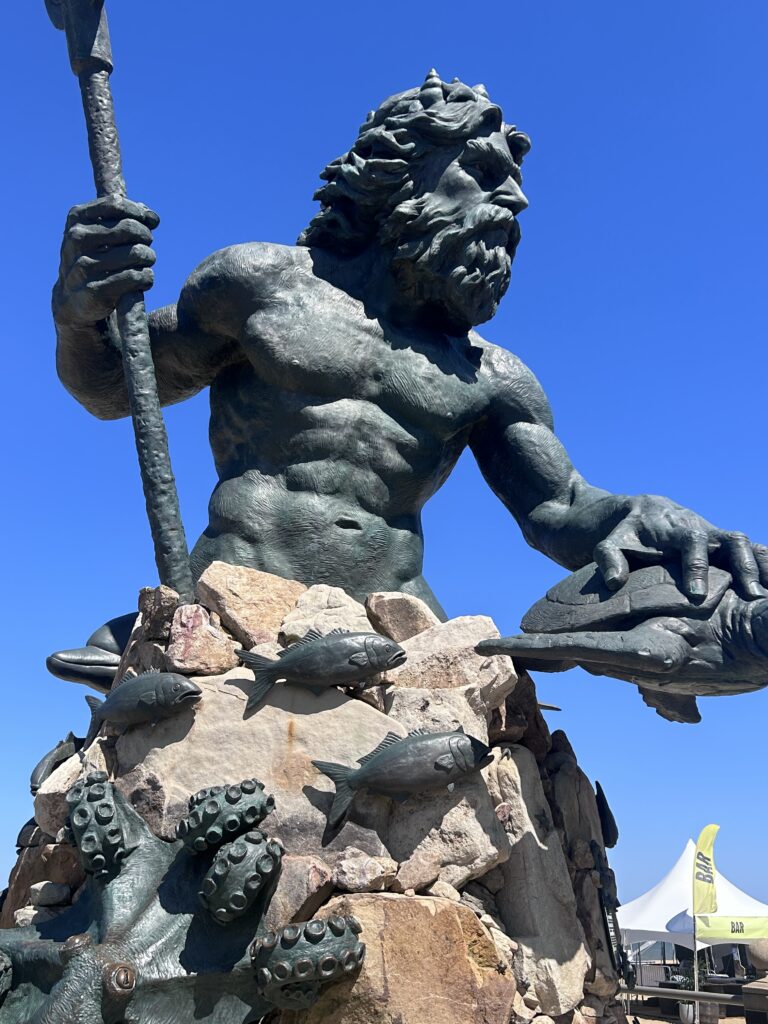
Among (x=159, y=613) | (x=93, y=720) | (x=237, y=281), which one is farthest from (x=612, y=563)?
(x=93, y=720)

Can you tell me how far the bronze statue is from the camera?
4211 mm

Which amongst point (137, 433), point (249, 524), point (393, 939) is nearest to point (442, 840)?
point (393, 939)

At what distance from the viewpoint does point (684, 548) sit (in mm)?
3986

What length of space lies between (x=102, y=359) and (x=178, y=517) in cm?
83

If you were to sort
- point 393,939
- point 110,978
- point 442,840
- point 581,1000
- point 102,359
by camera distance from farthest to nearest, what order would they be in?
point 102,359
point 581,1000
point 442,840
point 393,939
point 110,978

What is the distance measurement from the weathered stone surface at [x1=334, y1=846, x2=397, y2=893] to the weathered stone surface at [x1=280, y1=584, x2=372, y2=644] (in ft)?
2.50

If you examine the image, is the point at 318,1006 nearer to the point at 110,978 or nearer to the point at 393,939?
the point at 393,939

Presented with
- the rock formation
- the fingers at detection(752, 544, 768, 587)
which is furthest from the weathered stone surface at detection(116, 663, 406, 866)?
the fingers at detection(752, 544, 768, 587)

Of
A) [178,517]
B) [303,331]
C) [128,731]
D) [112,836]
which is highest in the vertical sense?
[303,331]

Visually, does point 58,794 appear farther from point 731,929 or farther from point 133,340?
point 731,929

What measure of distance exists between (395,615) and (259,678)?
579 mm

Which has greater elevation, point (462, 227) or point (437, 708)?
point (462, 227)

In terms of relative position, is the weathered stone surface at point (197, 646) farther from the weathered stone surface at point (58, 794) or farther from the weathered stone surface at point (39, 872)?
the weathered stone surface at point (39, 872)

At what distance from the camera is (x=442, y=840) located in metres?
3.45
